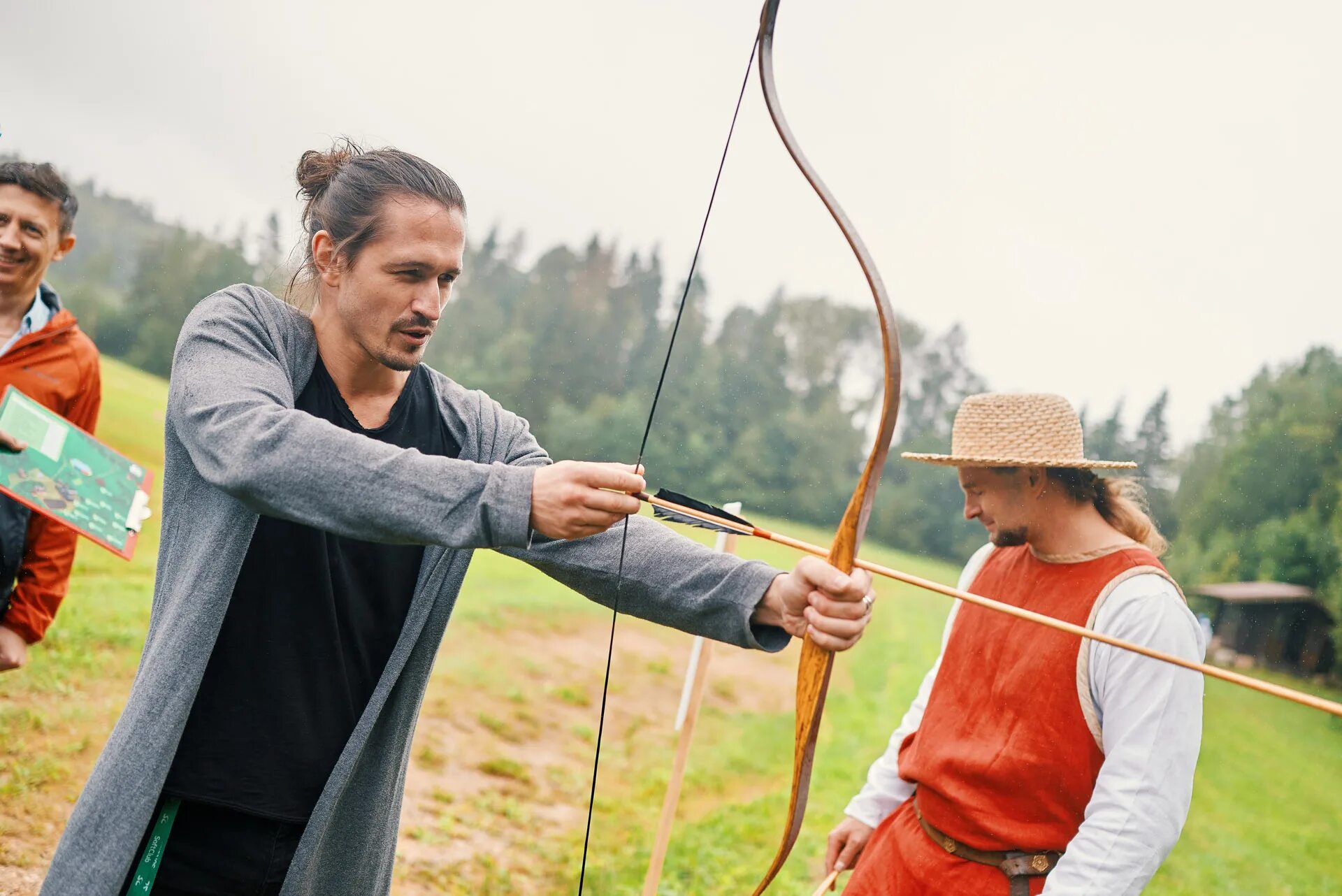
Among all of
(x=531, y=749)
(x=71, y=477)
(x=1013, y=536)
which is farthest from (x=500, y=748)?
(x=1013, y=536)

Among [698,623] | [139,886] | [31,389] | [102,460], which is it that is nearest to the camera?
[139,886]

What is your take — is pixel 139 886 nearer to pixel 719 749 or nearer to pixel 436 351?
pixel 719 749

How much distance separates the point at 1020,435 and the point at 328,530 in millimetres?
1254

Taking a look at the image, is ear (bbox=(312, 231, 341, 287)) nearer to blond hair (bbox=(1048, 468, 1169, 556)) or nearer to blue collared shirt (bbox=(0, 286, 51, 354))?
blue collared shirt (bbox=(0, 286, 51, 354))

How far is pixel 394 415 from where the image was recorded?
4.73 feet

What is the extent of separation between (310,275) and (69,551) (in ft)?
3.91

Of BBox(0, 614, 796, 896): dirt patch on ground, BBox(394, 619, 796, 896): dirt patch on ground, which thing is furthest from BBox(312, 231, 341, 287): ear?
BBox(394, 619, 796, 896): dirt patch on ground

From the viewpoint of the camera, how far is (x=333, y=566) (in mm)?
1323

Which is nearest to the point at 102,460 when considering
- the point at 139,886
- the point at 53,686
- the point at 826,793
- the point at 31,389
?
the point at 31,389

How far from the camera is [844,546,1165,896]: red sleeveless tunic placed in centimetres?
154

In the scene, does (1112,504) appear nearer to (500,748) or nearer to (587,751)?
(500,748)

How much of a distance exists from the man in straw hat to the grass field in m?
2.54

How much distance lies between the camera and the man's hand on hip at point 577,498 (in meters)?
1.09

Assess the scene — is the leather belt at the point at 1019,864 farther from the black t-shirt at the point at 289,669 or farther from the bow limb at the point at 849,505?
the black t-shirt at the point at 289,669
